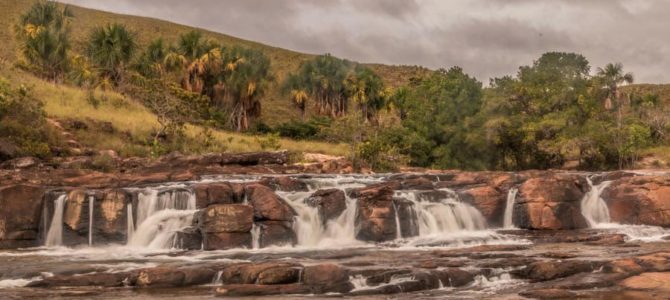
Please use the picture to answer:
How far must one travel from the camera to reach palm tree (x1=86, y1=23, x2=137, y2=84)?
196 feet

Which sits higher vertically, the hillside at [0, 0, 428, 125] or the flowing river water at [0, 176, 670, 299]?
the hillside at [0, 0, 428, 125]

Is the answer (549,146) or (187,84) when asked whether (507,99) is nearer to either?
(549,146)

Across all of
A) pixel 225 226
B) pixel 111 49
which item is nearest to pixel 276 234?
pixel 225 226

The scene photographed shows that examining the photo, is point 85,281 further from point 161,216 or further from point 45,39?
point 45,39

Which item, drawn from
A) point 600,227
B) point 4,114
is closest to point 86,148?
point 4,114

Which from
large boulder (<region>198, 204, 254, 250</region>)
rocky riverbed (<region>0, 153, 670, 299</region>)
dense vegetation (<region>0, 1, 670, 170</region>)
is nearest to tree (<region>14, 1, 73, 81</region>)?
dense vegetation (<region>0, 1, 670, 170</region>)

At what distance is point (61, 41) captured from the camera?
59594mm

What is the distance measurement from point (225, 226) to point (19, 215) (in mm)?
8213

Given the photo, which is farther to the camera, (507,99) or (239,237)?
(507,99)

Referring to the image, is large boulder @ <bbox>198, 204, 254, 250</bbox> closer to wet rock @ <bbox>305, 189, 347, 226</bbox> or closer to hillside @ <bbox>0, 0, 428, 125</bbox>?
wet rock @ <bbox>305, 189, 347, 226</bbox>

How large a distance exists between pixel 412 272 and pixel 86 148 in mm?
30216

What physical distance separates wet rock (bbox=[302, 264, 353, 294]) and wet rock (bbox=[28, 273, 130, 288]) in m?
4.69

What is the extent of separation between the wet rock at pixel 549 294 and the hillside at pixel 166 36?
75.0 metres

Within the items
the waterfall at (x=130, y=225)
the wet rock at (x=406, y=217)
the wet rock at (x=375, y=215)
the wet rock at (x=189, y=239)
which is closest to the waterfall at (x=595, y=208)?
the wet rock at (x=406, y=217)
